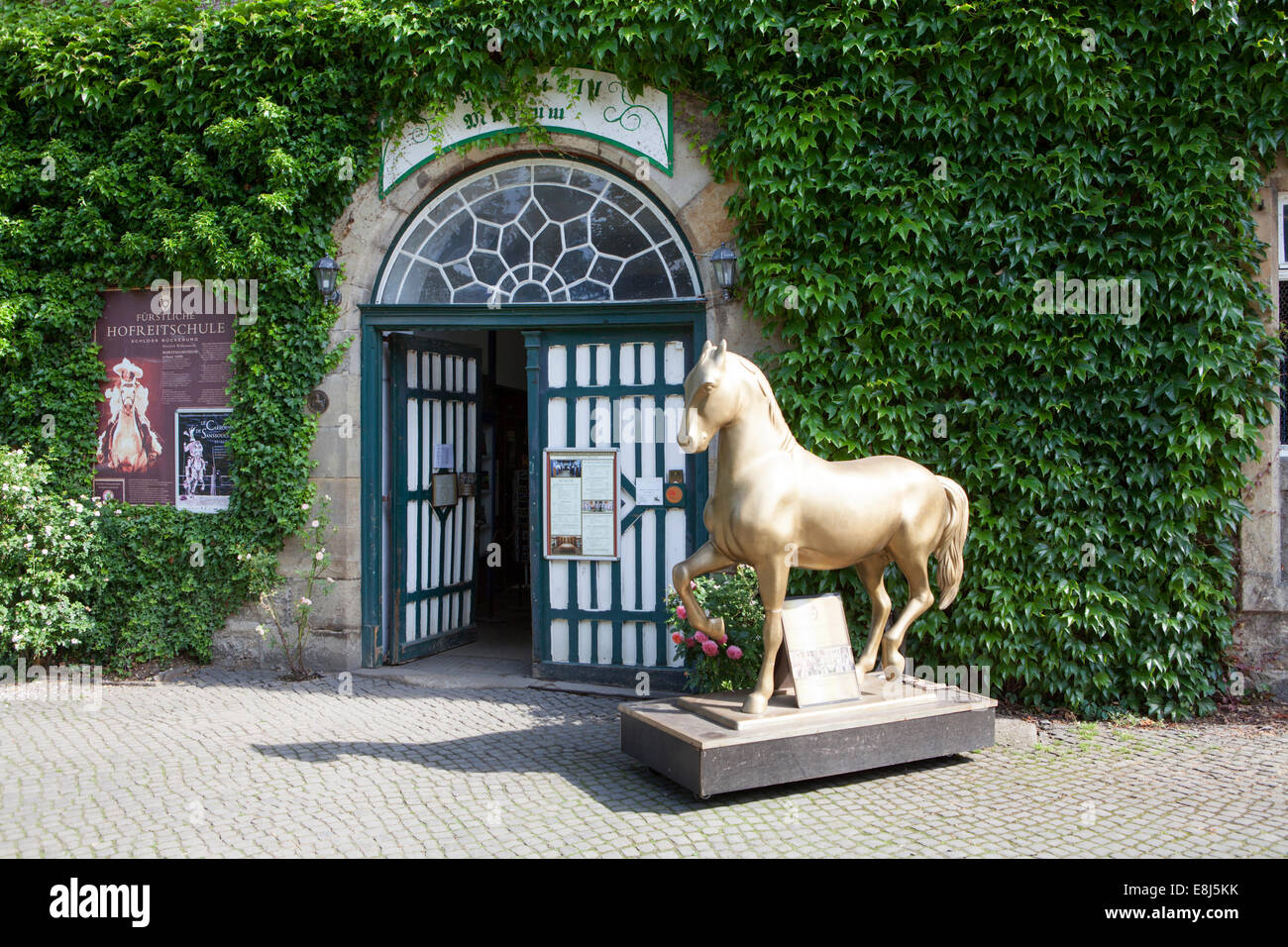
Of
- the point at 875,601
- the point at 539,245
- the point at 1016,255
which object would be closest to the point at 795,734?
the point at 875,601

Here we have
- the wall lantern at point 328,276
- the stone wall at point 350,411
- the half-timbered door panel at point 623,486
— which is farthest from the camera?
the stone wall at point 350,411

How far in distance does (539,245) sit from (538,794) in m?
4.58

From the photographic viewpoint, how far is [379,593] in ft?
26.2

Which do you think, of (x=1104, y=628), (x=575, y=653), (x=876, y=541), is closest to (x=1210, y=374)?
(x=1104, y=628)

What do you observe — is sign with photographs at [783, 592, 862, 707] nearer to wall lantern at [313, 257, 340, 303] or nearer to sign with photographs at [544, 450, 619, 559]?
sign with photographs at [544, 450, 619, 559]

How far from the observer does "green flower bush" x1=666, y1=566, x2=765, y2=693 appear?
6109mm

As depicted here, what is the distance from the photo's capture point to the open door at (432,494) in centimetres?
819

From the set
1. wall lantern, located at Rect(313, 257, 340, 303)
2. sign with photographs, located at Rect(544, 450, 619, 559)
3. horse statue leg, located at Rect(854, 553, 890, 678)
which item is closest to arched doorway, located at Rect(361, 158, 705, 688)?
sign with photographs, located at Rect(544, 450, 619, 559)

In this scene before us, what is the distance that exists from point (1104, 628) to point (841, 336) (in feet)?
8.97

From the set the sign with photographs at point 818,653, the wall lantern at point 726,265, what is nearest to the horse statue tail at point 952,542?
the sign with photographs at point 818,653

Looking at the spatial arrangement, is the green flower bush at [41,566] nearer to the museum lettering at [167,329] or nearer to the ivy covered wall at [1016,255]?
the ivy covered wall at [1016,255]

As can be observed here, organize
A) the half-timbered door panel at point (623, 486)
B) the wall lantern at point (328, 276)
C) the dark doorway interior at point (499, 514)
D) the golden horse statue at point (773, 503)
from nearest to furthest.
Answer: the golden horse statue at point (773, 503) → the half-timbered door panel at point (623, 486) → the wall lantern at point (328, 276) → the dark doorway interior at point (499, 514)

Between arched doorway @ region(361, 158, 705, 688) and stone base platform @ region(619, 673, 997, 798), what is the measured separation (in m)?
2.19

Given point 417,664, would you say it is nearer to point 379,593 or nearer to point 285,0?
point 379,593
